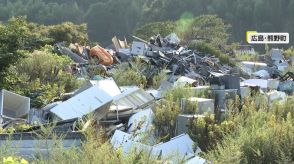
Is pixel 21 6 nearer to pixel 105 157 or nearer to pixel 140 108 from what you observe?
pixel 140 108

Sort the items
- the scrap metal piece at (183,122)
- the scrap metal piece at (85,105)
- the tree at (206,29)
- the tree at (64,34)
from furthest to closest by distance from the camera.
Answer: the tree at (206,29) < the tree at (64,34) < the scrap metal piece at (85,105) < the scrap metal piece at (183,122)

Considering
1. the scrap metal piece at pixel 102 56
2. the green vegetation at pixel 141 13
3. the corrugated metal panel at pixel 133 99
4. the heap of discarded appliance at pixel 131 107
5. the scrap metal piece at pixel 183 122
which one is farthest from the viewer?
the green vegetation at pixel 141 13

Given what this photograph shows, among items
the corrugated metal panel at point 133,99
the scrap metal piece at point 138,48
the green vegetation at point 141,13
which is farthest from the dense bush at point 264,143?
the green vegetation at point 141,13

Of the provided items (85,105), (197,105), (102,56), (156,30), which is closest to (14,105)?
(85,105)

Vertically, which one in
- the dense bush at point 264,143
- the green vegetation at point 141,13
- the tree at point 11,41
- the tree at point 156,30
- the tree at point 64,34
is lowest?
the dense bush at point 264,143

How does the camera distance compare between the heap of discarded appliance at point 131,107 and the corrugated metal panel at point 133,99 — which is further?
the corrugated metal panel at point 133,99

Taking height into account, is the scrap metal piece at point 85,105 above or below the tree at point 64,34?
below

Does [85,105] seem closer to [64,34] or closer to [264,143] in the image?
[264,143]

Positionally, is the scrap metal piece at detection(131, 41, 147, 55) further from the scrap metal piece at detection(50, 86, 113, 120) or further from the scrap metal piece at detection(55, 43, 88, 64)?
the scrap metal piece at detection(50, 86, 113, 120)

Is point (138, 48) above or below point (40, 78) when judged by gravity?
above

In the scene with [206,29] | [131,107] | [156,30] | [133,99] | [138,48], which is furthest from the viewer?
[206,29]

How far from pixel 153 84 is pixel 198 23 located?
20.1 meters

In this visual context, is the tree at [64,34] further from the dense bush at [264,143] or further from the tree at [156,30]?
the dense bush at [264,143]

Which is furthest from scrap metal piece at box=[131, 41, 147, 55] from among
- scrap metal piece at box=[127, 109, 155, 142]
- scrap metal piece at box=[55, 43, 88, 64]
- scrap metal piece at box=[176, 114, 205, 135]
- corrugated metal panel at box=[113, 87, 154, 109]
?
scrap metal piece at box=[176, 114, 205, 135]
